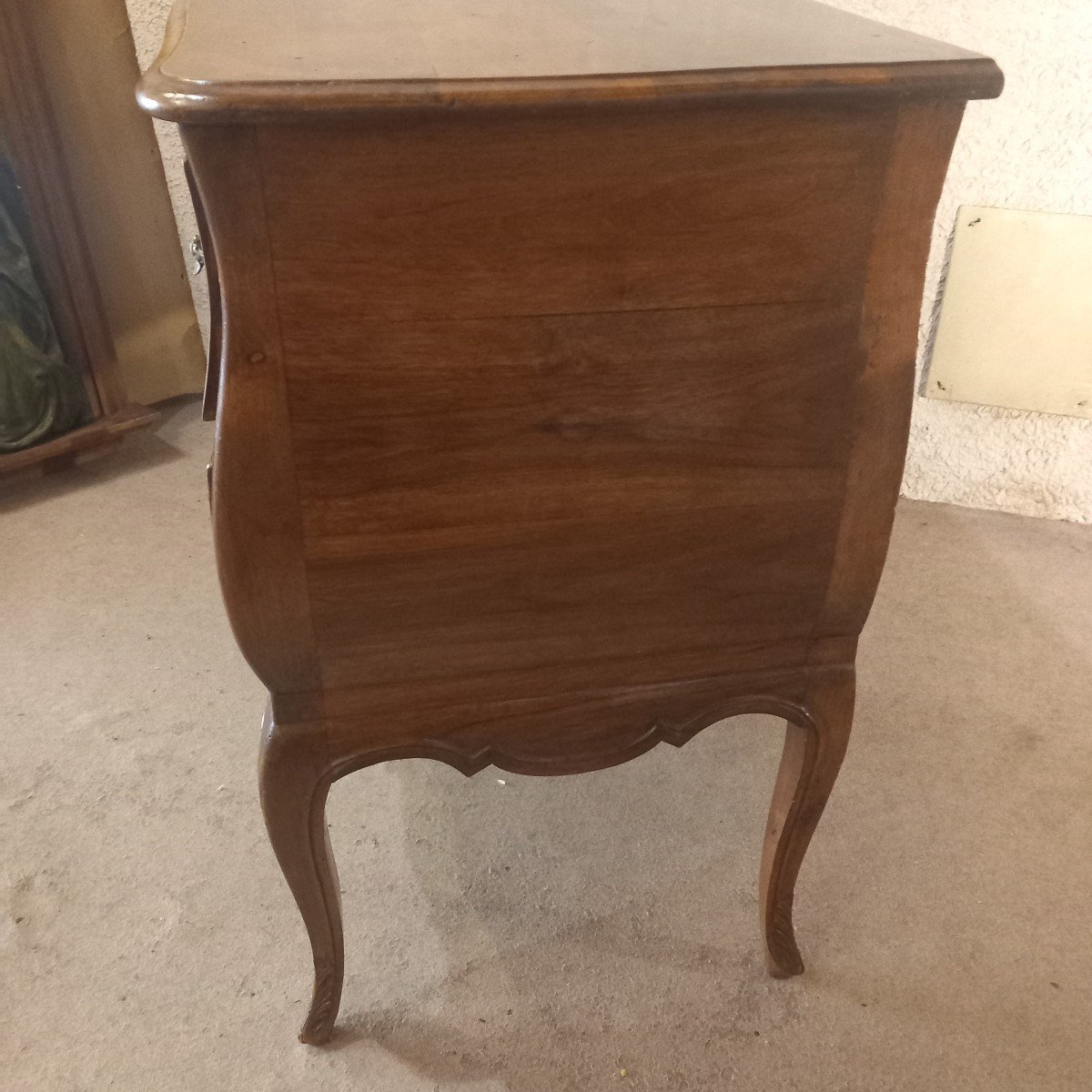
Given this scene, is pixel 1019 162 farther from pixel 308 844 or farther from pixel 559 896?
pixel 308 844

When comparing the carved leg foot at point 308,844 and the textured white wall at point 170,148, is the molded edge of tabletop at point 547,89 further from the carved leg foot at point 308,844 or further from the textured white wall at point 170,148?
the textured white wall at point 170,148

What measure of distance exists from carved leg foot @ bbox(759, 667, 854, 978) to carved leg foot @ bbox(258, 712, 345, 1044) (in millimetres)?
379

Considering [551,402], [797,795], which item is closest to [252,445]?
[551,402]

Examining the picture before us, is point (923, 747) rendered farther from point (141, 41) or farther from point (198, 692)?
point (141, 41)

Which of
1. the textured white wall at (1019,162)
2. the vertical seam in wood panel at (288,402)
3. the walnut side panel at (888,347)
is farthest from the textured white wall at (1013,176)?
the vertical seam in wood panel at (288,402)

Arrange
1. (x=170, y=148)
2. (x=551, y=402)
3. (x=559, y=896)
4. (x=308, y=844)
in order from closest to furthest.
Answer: (x=551, y=402) → (x=308, y=844) → (x=559, y=896) → (x=170, y=148)

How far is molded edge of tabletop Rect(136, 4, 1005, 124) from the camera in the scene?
0.47 metres

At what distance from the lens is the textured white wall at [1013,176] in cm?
135

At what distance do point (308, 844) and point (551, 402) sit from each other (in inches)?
15.9

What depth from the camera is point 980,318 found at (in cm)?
152

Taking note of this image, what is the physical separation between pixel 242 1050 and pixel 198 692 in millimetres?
524

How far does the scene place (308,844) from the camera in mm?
772

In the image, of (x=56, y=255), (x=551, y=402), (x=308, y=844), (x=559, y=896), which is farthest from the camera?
(x=56, y=255)

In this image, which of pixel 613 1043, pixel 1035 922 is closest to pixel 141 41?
pixel 613 1043
